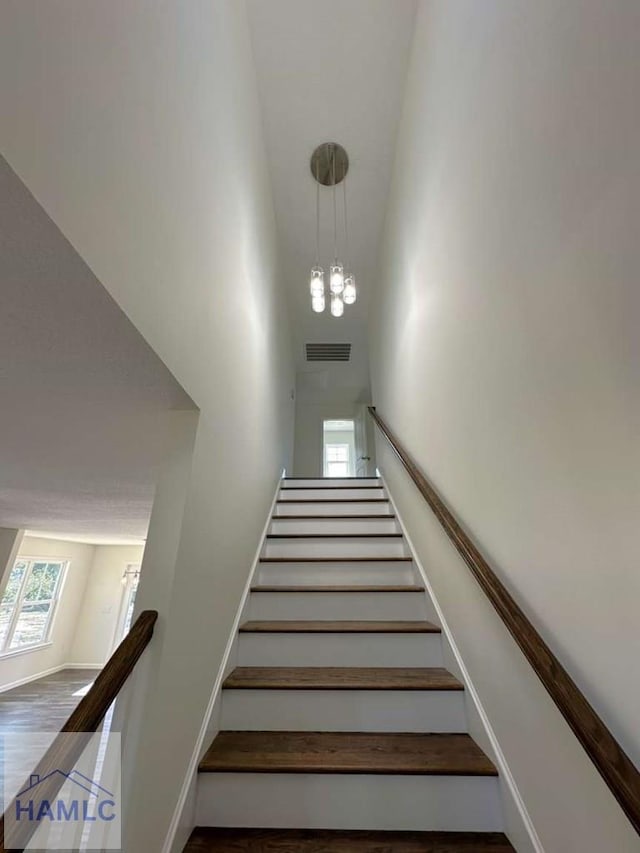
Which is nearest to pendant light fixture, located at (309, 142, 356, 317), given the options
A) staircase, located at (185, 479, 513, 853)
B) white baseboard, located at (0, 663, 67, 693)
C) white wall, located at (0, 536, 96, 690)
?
staircase, located at (185, 479, 513, 853)

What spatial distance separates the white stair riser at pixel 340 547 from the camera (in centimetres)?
251

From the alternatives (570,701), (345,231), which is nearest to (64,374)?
(570,701)

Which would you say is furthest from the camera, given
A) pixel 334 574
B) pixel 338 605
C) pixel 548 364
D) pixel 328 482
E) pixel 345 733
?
pixel 328 482

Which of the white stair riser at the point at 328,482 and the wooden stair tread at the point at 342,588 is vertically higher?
the white stair riser at the point at 328,482

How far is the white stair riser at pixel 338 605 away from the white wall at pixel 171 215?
0.27m

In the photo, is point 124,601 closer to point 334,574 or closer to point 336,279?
point 334,574

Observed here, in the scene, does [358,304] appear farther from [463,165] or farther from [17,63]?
[17,63]

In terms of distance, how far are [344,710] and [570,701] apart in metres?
1.01

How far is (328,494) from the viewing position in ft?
11.5

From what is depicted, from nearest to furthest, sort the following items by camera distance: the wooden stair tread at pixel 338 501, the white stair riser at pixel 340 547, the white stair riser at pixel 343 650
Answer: the white stair riser at pixel 343 650, the white stair riser at pixel 340 547, the wooden stair tread at pixel 338 501

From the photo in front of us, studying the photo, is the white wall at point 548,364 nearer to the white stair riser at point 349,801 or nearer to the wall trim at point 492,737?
the wall trim at point 492,737

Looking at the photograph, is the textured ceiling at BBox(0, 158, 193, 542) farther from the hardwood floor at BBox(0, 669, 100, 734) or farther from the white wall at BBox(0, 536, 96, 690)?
the white wall at BBox(0, 536, 96, 690)

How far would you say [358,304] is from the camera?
464cm

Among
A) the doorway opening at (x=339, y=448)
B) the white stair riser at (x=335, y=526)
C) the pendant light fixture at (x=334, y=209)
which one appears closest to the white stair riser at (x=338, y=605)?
the white stair riser at (x=335, y=526)
